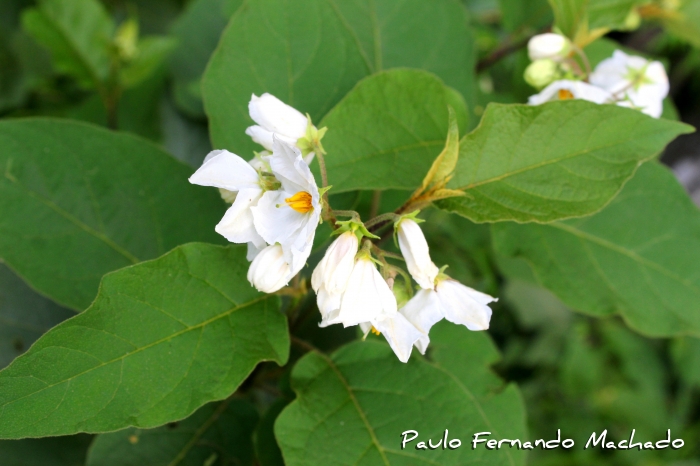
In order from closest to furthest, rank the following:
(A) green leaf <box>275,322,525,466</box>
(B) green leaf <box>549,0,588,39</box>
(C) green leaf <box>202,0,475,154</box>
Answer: (A) green leaf <box>275,322,525,466</box> < (C) green leaf <box>202,0,475,154</box> < (B) green leaf <box>549,0,588,39</box>

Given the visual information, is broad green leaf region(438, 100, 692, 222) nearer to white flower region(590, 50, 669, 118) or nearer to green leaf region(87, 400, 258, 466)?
white flower region(590, 50, 669, 118)

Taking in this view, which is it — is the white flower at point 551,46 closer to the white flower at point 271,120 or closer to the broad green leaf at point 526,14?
the broad green leaf at point 526,14

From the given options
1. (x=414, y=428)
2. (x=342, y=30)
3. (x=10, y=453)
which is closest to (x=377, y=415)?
(x=414, y=428)

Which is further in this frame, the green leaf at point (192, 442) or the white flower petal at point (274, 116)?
the green leaf at point (192, 442)

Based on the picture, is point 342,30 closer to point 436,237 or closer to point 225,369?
point 225,369

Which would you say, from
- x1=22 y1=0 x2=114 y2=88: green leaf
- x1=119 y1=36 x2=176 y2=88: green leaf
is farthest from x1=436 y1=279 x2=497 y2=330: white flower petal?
x1=22 y1=0 x2=114 y2=88: green leaf

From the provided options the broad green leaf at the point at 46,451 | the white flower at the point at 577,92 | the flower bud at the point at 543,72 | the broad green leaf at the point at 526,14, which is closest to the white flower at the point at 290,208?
the white flower at the point at 577,92
